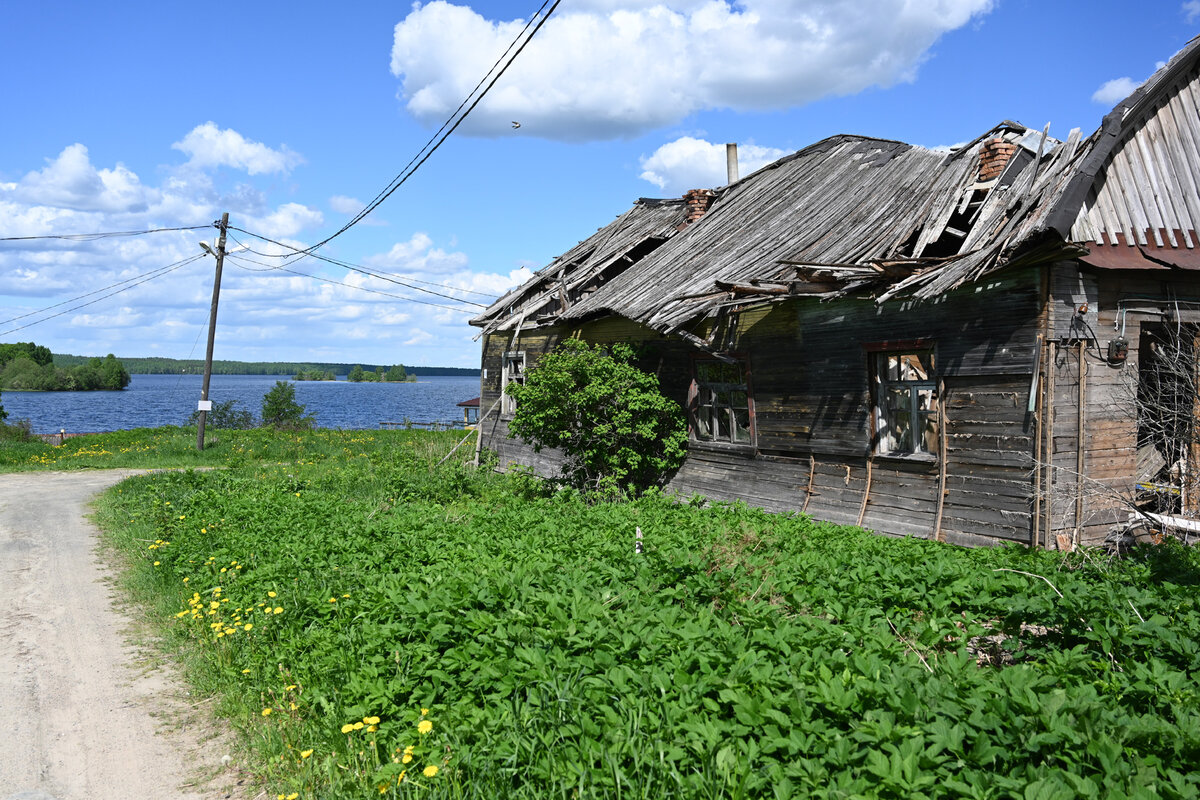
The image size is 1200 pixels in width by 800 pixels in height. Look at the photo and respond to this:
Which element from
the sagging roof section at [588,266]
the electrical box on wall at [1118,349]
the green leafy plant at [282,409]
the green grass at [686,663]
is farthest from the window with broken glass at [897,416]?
the green leafy plant at [282,409]

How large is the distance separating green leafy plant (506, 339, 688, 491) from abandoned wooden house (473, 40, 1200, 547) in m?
0.62

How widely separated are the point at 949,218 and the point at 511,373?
41.2 ft

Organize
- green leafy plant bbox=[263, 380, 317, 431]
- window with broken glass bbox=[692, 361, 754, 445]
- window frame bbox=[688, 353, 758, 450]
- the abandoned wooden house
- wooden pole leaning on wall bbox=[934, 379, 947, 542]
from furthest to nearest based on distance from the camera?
1. green leafy plant bbox=[263, 380, 317, 431]
2. window with broken glass bbox=[692, 361, 754, 445]
3. window frame bbox=[688, 353, 758, 450]
4. wooden pole leaning on wall bbox=[934, 379, 947, 542]
5. the abandoned wooden house

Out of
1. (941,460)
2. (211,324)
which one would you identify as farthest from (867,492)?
(211,324)

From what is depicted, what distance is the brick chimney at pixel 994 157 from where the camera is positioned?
11.7 metres

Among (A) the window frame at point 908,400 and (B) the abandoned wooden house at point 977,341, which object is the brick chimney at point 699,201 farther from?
(A) the window frame at point 908,400

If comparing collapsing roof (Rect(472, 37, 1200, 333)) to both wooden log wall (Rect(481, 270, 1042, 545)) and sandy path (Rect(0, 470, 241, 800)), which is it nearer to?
wooden log wall (Rect(481, 270, 1042, 545))

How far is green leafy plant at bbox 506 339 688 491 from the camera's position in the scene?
14555 millimetres

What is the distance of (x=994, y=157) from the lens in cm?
1179

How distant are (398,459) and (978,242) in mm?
15611

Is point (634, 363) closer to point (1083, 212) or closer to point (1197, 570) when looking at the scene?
point (1083, 212)

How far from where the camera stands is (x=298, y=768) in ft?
15.7

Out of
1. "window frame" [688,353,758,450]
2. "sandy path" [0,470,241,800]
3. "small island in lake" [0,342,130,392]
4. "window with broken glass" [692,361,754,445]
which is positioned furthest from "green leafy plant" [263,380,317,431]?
"small island in lake" [0,342,130,392]

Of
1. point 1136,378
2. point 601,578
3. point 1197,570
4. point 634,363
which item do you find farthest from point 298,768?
point 634,363
